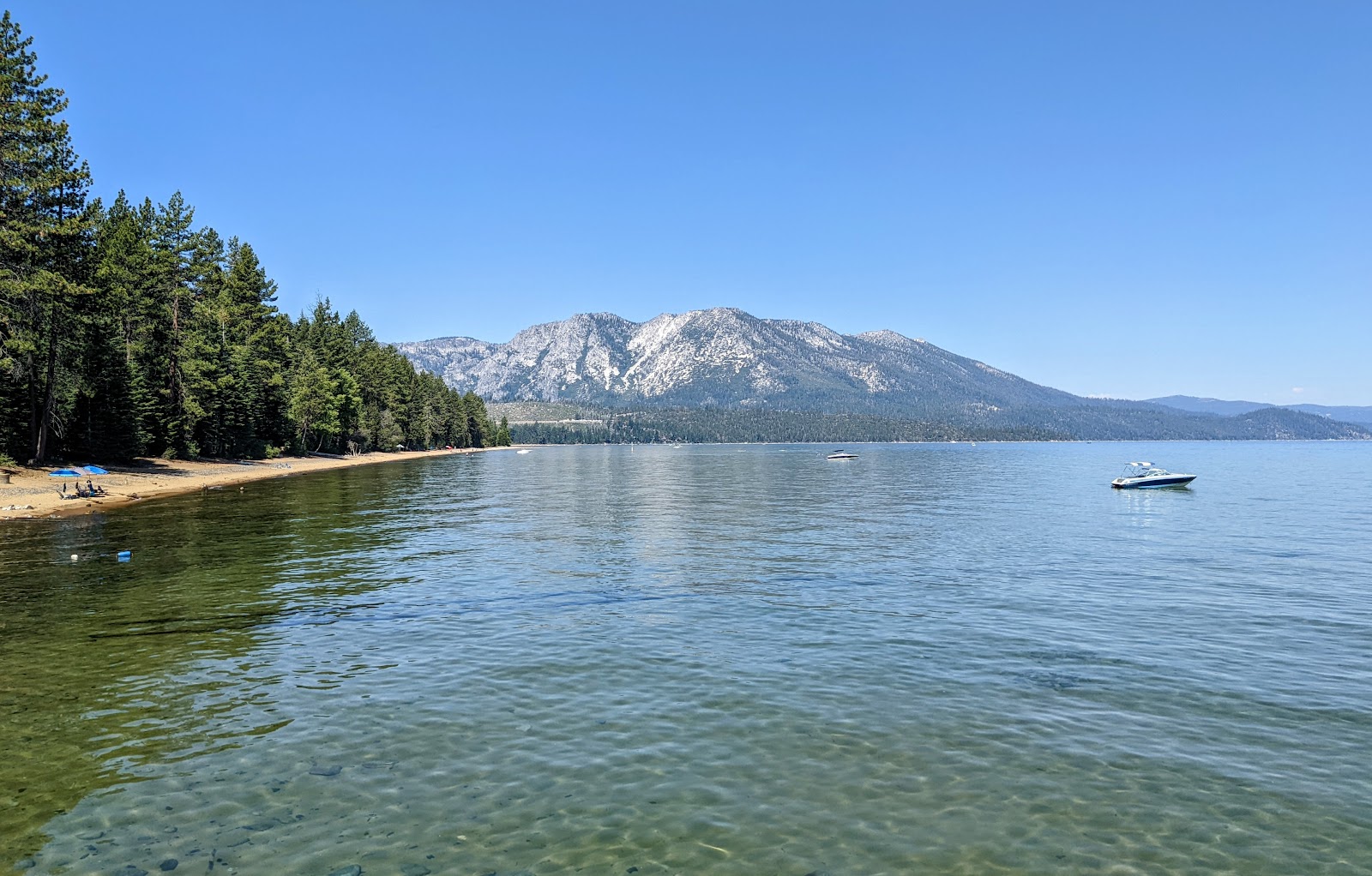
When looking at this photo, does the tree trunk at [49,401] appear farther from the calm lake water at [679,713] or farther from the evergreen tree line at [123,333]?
the calm lake water at [679,713]

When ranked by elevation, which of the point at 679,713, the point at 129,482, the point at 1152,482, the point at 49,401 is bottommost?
the point at 679,713

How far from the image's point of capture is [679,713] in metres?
16.2

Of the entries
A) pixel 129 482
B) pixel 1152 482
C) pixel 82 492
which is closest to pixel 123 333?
pixel 129 482

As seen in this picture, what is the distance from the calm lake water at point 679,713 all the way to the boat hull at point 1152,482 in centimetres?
5721

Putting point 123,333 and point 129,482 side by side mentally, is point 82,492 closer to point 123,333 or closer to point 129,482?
point 129,482

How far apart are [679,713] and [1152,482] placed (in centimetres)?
9617

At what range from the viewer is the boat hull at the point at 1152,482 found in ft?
304

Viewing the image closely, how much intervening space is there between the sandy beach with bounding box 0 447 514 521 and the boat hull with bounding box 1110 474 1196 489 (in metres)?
102

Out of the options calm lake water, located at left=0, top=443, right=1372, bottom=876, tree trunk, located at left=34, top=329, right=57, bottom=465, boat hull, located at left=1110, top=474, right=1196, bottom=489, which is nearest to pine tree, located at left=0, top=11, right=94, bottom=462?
tree trunk, located at left=34, top=329, right=57, bottom=465

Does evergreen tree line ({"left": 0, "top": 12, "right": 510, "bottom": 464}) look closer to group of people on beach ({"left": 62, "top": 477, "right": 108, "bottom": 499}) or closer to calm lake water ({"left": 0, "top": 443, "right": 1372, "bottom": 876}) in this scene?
group of people on beach ({"left": 62, "top": 477, "right": 108, "bottom": 499})

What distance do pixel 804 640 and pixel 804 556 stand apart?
17.4 meters

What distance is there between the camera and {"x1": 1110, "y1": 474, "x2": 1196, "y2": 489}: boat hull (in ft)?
304

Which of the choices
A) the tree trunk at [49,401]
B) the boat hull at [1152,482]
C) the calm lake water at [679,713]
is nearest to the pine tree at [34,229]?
the tree trunk at [49,401]

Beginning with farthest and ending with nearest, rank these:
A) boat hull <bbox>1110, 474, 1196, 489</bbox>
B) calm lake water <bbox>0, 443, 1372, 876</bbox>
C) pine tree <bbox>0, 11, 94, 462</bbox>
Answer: boat hull <bbox>1110, 474, 1196, 489</bbox> < pine tree <bbox>0, 11, 94, 462</bbox> < calm lake water <bbox>0, 443, 1372, 876</bbox>
